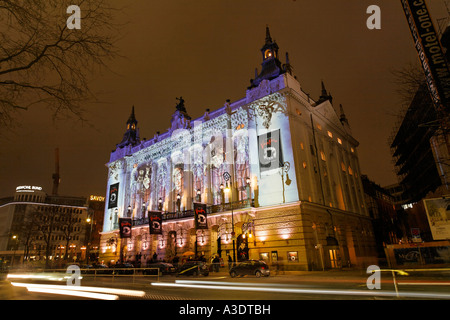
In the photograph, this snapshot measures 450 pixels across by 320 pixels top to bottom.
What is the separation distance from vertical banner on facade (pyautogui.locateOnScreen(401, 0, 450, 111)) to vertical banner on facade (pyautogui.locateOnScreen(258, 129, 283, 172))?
1590 cm

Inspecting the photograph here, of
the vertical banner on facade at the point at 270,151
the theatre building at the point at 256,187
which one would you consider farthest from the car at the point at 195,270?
the vertical banner on facade at the point at 270,151

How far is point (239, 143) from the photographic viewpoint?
37.4 meters

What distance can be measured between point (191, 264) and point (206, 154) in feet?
60.4

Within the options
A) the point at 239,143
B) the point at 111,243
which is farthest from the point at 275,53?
the point at 111,243

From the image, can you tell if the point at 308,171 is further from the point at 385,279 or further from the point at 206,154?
the point at 385,279

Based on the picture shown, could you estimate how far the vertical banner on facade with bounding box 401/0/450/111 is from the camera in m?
17.9

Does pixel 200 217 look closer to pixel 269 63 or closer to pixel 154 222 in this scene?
pixel 154 222

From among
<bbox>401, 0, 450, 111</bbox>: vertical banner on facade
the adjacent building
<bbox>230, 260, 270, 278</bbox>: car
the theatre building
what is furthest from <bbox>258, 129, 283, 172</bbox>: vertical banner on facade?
the adjacent building

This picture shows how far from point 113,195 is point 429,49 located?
170ft

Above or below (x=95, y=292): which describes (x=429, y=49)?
above

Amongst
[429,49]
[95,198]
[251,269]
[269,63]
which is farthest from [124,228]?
[95,198]

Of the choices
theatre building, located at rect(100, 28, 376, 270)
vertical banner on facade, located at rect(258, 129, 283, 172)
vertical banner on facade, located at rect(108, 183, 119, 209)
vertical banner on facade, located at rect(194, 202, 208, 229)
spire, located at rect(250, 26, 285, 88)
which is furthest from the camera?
vertical banner on facade, located at rect(108, 183, 119, 209)

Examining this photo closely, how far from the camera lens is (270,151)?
3269 centimetres

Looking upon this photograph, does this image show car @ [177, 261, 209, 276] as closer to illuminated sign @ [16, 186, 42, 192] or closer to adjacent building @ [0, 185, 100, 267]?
adjacent building @ [0, 185, 100, 267]
